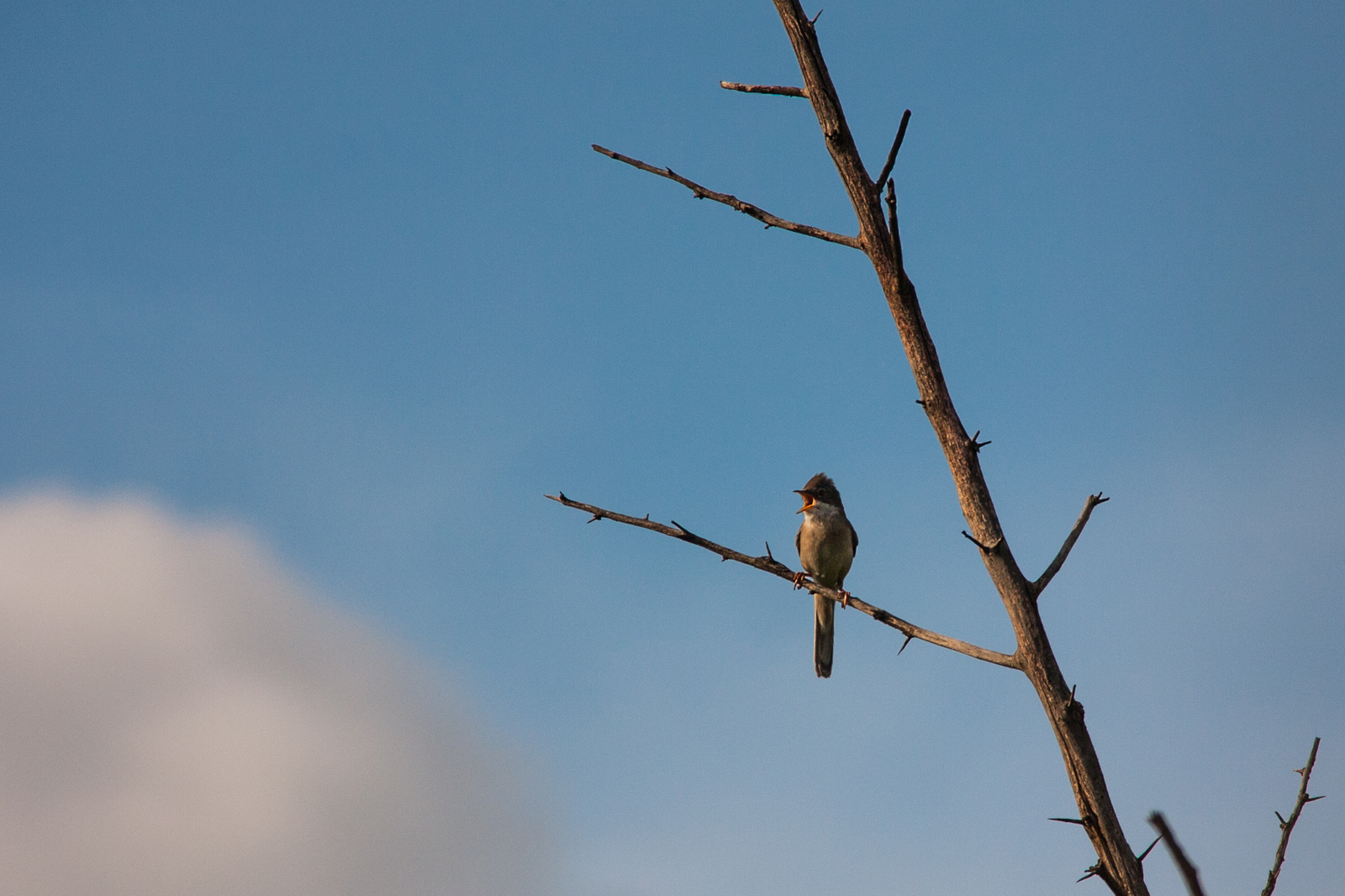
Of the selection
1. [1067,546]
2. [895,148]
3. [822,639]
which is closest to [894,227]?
[895,148]

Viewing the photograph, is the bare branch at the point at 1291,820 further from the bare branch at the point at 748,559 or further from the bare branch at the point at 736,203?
the bare branch at the point at 736,203

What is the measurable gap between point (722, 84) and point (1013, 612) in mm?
2406

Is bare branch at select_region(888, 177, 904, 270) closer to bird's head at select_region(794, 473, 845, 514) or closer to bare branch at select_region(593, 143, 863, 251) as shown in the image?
bare branch at select_region(593, 143, 863, 251)

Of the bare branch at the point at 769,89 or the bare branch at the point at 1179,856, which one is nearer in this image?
the bare branch at the point at 1179,856

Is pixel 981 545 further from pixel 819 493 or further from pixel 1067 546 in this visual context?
pixel 819 493

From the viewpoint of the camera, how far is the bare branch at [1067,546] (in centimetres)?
375

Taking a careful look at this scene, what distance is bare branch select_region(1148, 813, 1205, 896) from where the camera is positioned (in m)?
1.87

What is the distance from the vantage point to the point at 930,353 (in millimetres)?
3695

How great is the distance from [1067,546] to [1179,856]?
6.77 ft

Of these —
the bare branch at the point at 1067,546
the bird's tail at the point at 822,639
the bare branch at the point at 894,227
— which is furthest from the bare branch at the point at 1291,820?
the bird's tail at the point at 822,639

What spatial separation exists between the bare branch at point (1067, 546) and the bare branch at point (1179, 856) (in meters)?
1.77

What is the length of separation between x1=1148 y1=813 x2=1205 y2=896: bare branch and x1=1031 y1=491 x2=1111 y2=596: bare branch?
1774mm

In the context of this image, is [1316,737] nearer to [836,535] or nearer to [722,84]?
[722,84]

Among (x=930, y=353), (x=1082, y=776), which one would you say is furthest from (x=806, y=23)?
(x=1082, y=776)
